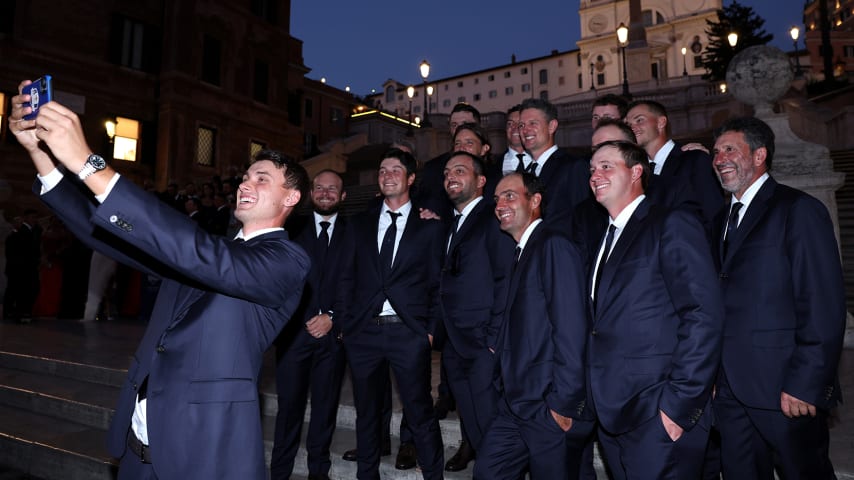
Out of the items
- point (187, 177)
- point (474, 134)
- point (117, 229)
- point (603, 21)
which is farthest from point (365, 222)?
point (603, 21)

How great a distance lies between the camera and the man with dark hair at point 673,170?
13.2ft

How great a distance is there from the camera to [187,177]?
2406cm

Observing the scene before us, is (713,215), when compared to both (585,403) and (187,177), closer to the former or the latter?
(585,403)

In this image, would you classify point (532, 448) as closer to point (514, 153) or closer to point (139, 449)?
point (139, 449)

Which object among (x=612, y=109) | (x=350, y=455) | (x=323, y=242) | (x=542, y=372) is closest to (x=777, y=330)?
(x=542, y=372)

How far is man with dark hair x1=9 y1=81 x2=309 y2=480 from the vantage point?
1927 millimetres

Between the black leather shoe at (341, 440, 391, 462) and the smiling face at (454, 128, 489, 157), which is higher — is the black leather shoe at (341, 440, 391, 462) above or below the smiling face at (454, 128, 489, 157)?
below

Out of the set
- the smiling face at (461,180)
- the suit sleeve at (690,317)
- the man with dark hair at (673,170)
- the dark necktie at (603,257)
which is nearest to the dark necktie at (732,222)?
the man with dark hair at (673,170)

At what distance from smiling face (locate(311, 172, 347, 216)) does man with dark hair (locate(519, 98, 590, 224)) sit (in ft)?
6.33

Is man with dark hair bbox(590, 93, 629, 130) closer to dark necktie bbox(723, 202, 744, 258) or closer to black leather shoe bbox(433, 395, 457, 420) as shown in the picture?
dark necktie bbox(723, 202, 744, 258)

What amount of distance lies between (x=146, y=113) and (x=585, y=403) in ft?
84.7

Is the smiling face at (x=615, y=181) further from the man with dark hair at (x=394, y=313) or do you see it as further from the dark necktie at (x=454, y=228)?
the man with dark hair at (x=394, y=313)

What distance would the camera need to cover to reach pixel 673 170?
4301 mm

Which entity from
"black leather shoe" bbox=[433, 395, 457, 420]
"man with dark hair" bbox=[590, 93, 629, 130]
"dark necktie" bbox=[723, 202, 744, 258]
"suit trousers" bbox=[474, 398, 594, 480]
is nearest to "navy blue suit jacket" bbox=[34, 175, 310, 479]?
"suit trousers" bbox=[474, 398, 594, 480]
